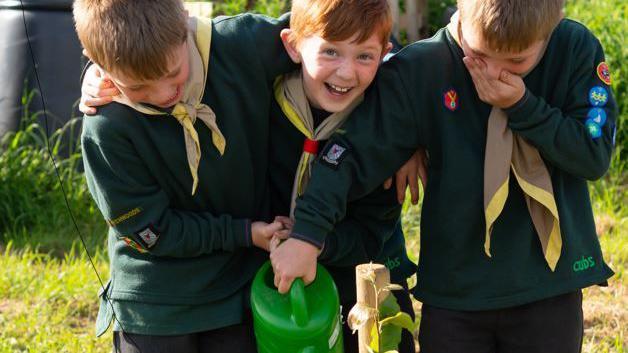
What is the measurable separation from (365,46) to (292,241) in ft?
1.81

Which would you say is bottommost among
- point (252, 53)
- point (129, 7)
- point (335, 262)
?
point (335, 262)

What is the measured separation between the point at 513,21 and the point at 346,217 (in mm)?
825

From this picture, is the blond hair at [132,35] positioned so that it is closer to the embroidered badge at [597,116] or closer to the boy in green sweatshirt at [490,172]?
the boy in green sweatshirt at [490,172]

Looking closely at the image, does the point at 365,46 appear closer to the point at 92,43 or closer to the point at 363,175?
the point at 363,175

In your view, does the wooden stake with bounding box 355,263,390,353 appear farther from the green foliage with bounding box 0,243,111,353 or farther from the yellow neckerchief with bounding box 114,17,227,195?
the green foliage with bounding box 0,243,111,353

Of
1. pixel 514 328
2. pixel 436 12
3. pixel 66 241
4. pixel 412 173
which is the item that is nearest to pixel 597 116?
pixel 412 173

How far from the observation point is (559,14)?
2.46m

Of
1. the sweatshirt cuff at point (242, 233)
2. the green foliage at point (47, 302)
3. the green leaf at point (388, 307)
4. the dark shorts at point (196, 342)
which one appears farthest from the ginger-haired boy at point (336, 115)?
the green foliage at point (47, 302)

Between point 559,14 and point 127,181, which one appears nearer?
point 559,14

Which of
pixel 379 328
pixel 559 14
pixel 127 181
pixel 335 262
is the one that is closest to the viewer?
pixel 379 328

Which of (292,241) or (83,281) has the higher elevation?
(292,241)

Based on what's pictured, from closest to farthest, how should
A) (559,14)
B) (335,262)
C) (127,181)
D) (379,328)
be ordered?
(379,328), (559,14), (127,181), (335,262)

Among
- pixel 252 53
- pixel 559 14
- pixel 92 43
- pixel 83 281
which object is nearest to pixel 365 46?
pixel 252 53

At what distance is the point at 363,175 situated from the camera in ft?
8.83
